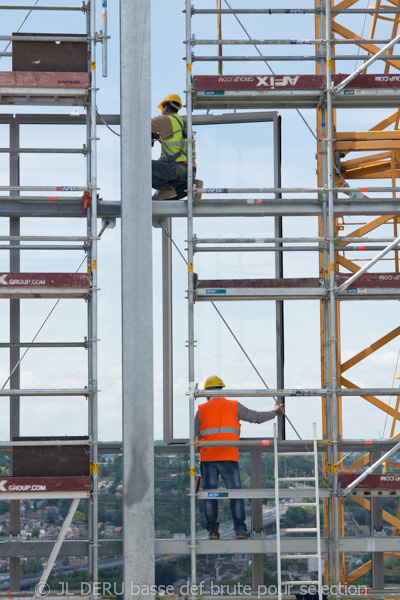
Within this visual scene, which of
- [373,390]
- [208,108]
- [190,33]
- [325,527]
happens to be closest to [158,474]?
[325,527]

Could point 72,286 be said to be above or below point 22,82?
below

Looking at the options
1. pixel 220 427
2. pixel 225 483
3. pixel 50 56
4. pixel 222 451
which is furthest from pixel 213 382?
pixel 50 56

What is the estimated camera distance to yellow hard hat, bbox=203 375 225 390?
11.2m

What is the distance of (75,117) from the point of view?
12383mm

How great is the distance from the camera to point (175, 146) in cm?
1149

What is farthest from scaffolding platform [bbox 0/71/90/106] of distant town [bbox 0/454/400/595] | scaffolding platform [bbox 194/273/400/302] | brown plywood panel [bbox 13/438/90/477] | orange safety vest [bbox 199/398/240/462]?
distant town [bbox 0/454/400/595]

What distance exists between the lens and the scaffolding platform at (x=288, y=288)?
11047 mm

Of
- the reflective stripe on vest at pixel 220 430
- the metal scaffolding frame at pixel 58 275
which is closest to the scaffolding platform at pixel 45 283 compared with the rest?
the metal scaffolding frame at pixel 58 275

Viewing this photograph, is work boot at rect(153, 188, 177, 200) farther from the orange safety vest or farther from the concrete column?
the orange safety vest

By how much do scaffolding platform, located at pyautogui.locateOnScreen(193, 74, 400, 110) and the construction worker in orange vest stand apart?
12.0ft

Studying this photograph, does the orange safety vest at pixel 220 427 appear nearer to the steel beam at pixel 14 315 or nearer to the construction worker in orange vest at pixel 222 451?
the construction worker in orange vest at pixel 222 451

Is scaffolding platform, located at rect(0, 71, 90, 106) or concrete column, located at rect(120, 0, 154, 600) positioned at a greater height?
scaffolding platform, located at rect(0, 71, 90, 106)

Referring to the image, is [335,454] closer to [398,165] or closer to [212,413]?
[212,413]

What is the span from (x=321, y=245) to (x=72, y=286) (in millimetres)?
3077
